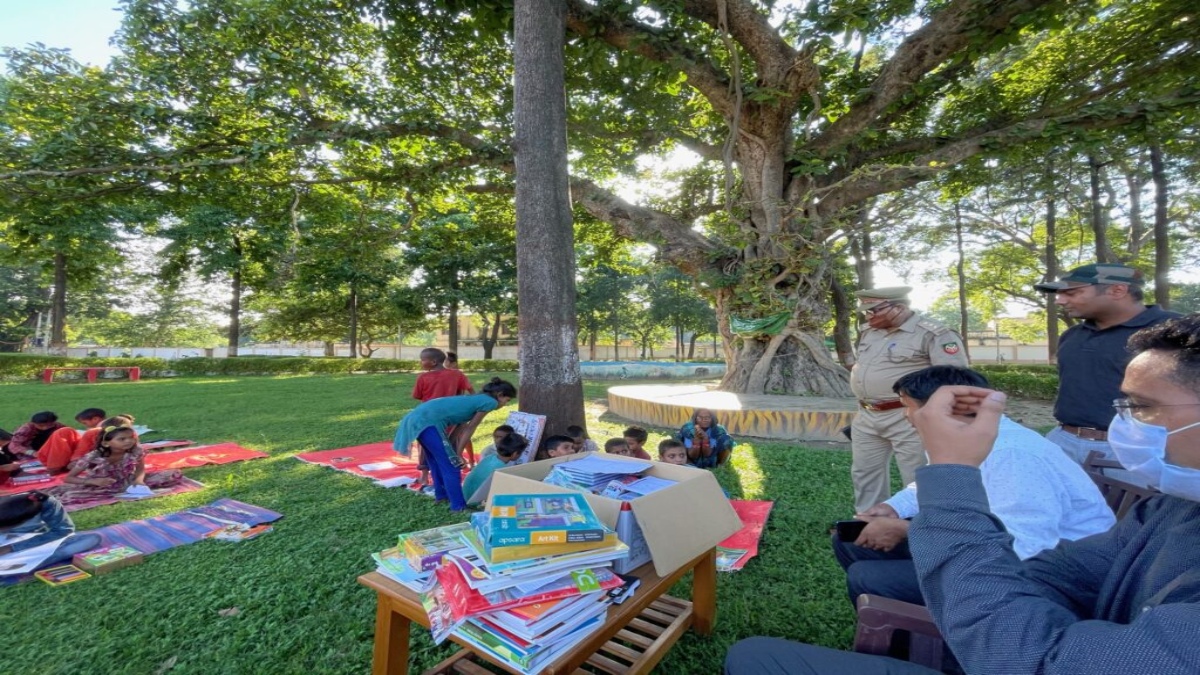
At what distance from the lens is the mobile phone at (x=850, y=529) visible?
2.23 metres

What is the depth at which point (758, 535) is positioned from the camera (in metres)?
3.44

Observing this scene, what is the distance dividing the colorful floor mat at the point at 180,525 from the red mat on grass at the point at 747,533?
3.44m

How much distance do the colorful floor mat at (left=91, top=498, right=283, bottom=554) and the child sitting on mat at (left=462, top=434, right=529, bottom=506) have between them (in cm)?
147

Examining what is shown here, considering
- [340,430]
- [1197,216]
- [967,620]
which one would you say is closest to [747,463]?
[967,620]

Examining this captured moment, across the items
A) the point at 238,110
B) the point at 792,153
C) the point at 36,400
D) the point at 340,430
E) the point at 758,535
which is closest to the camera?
the point at 758,535

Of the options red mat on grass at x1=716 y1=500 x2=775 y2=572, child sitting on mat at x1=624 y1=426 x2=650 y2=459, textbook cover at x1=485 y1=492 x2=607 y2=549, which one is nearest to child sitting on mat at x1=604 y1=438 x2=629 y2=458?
child sitting on mat at x1=624 y1=426 x2=650 y2=459

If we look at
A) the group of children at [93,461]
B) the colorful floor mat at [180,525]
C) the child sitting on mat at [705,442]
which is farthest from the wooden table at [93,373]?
the child sitting on mat at [705,442]

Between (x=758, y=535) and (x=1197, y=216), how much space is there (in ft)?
70.0

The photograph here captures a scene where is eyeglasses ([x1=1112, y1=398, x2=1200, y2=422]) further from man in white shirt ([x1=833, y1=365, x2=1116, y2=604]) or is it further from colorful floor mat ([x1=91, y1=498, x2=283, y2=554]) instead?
colorful floor mat ([x1=91, y1=498, x2=283, y2=554])

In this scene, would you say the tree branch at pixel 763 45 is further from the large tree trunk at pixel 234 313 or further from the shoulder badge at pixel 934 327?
the large tree trunk at pixel 234 313

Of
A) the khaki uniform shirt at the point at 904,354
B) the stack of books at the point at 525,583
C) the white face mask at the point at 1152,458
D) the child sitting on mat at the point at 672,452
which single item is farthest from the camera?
the child sitting on mat at the point at 672,452

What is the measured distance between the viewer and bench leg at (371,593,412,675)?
182 cm

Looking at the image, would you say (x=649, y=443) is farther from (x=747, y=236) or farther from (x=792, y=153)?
(x=792, y=153)

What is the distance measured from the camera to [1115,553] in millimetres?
1350
